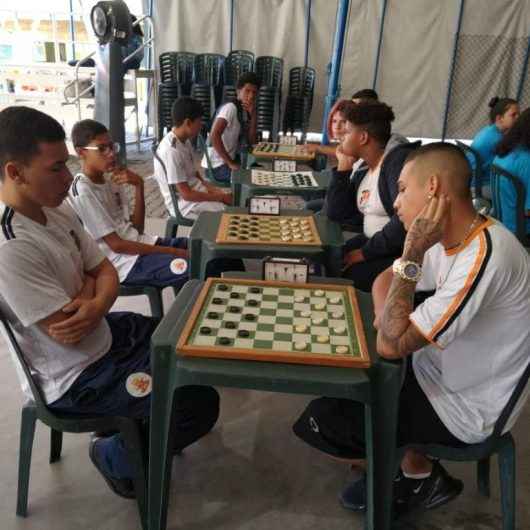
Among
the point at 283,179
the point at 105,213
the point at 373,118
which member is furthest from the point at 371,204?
the point at 105,213

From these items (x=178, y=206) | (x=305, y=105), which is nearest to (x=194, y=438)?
(x=178, y=206)

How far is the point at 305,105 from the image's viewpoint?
7.89m

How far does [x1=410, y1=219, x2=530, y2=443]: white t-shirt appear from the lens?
1120 mm

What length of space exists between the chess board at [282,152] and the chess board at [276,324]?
2382mm

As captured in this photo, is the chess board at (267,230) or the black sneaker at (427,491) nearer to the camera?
the black sneaker at (427,491)

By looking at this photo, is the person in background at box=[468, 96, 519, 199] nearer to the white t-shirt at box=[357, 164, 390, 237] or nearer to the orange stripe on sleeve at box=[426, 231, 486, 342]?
the white t-shirt at box=[357, 164, 390, 237]

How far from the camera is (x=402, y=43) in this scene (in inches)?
316

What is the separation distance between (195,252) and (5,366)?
1.06 meters

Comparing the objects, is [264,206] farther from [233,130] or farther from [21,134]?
[233,130]

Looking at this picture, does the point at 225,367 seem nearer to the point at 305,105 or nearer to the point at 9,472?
the point at 9,472

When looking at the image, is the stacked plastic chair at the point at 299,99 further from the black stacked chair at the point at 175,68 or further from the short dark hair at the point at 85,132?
the short dark hair at the point at 85,132

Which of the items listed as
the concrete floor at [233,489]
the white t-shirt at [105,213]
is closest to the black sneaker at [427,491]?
the concrete floor at [233,489]

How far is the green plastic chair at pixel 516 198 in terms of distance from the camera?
2885mm

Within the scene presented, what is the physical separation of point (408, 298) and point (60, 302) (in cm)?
83
